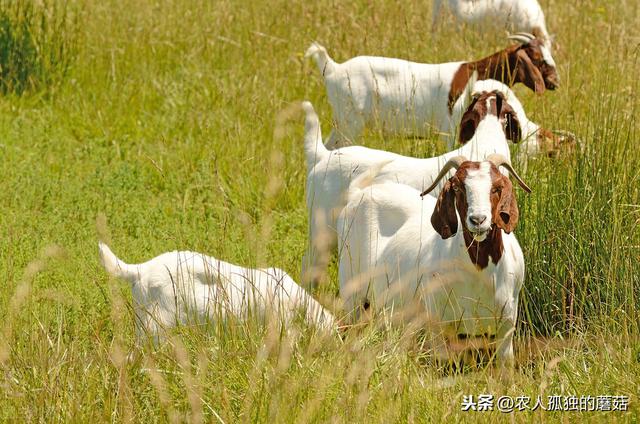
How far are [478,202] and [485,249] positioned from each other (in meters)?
0.36

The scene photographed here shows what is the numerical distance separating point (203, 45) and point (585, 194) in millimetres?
5439

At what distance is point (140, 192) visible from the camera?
800cm

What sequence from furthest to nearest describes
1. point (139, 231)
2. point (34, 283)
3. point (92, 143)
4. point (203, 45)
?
point (203, 45), point (92, 143), point (139, 231), point (34, 283)

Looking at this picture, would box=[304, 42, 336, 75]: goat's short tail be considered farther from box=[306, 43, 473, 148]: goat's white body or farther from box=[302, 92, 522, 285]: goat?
box=[302, 92, 522, 285]: goat

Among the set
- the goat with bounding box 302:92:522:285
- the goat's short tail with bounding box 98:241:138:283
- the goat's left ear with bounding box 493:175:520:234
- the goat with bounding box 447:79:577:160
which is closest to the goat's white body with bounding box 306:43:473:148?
the goat with bounding box 447:79:577:160

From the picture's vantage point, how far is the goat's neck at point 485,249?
4961 mm

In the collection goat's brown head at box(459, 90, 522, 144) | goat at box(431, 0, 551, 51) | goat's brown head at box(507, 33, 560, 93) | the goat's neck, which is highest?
goat at box(431, 0, 551, 51)

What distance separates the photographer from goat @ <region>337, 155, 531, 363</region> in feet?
15.6

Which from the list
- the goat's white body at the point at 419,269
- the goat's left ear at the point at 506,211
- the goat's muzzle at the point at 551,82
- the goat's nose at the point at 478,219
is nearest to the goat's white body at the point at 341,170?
the goat's white body at the point at 419,269

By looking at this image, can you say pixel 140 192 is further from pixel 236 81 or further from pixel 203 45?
pixel 203 45

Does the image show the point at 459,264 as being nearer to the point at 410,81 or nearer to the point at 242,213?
the point at 242,213

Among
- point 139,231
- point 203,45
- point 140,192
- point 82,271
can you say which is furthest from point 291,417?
point 203,45

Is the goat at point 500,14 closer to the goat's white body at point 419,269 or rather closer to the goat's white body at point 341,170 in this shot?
the goat's white body at point 341,170

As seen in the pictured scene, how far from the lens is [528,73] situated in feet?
26.9
